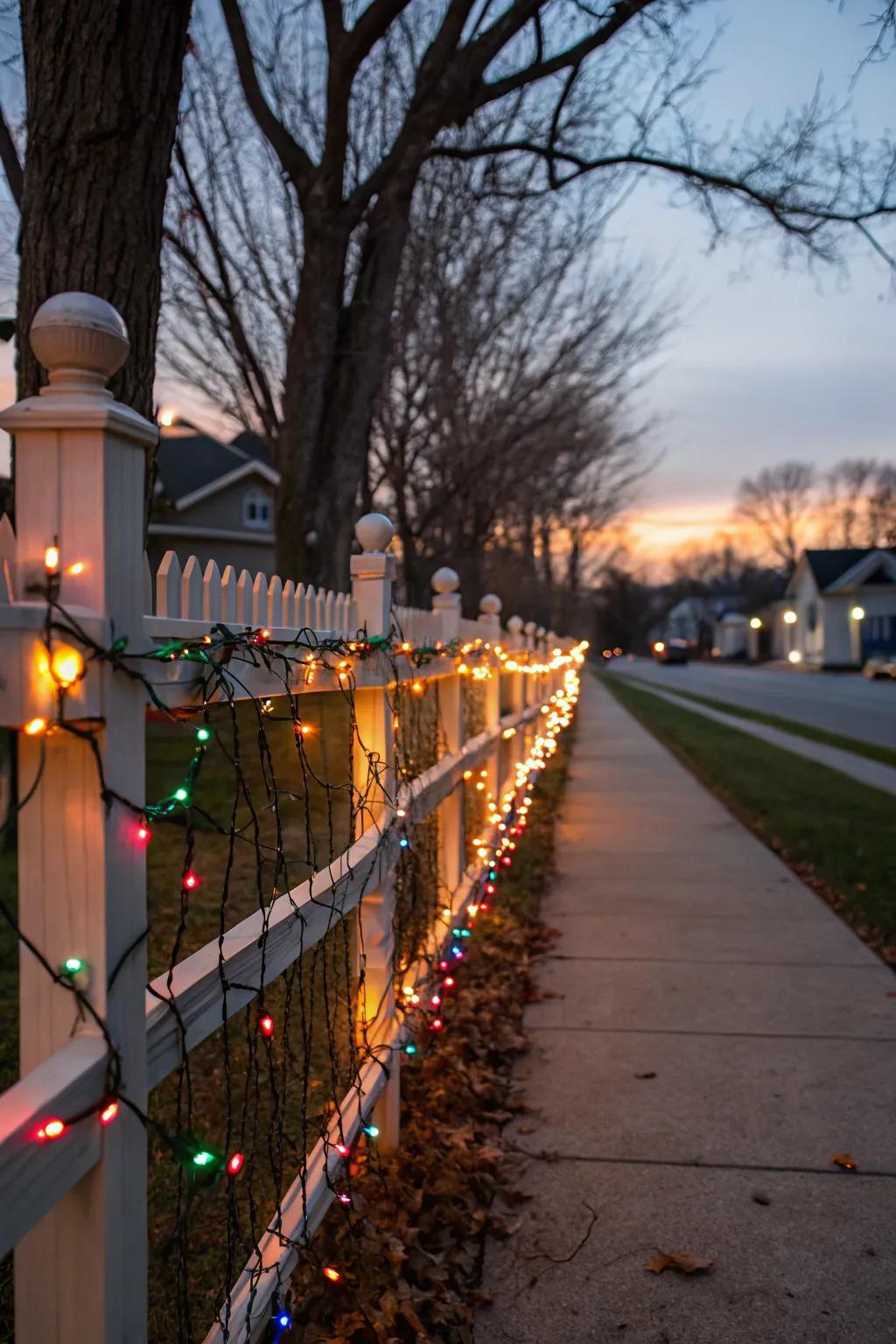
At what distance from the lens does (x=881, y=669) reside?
46.4 meters

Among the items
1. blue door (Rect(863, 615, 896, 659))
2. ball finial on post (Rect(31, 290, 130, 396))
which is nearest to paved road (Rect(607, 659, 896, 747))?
blue door (Rect(863, 615, 896, 659))

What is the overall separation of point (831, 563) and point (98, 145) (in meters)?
69.1

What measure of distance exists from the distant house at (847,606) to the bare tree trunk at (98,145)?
59.5m

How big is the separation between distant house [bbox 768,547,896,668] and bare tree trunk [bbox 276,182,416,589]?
54846mm

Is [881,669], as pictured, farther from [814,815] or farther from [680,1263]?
[680,1263]

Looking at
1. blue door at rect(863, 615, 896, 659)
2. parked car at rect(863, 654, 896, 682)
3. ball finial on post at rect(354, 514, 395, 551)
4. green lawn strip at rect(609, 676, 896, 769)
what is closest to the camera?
ball finial on post at rect(354, 514, 395, 551)

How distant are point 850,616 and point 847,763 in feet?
172

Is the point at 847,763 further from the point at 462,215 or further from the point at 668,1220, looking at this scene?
the point at 668,1220

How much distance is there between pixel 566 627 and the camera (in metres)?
36.6

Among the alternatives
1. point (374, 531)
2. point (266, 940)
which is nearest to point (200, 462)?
point (374, 531)

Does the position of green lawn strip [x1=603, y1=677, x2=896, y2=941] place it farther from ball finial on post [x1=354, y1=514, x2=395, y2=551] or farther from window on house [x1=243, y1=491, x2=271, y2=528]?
window on house [x1=243, y1=491, x2=271, y2=528]

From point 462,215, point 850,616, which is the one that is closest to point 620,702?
point 462,215

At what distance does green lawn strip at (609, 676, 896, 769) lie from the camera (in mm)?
16031

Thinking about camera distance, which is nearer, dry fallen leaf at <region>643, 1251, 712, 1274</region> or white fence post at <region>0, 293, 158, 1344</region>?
white fence post at <region>0, 293, 158, 1344</region>
